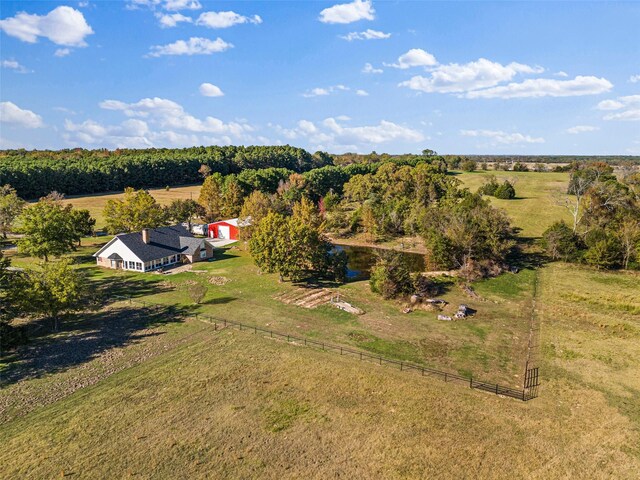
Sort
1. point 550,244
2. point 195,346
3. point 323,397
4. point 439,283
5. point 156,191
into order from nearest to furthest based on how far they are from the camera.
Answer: point 323,397 → point 195,346 → point 439,283 → point 550,244 → point 156,191

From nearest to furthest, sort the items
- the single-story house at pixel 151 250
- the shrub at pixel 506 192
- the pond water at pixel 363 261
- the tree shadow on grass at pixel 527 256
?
the single-story house at pixel 151 250
the pond water at pixel 363 261
the tree shadow on grass at pixel 527 256
the shrub at pixel 506 192

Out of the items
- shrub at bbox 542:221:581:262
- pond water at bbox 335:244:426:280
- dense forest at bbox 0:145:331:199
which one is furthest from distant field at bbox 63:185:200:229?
shrub at bbox 542:221:581:262

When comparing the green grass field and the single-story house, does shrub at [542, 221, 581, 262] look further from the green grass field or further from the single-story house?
the single-story house

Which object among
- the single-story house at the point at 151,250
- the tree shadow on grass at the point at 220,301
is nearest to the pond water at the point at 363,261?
the tree shadow on grass at the point at 220,301

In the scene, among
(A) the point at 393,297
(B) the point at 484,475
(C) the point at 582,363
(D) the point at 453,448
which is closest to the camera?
(B) the point at 484,475

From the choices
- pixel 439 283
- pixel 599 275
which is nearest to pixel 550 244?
pixel 599 275

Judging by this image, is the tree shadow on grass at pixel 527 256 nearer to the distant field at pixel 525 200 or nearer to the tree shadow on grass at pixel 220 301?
the distant field at pixel 525 200

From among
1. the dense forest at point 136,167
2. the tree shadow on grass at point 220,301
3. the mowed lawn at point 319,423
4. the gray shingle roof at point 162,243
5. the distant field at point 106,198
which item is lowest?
the mowed lawn at point 319,423

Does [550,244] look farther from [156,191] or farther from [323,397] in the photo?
[156,191]
